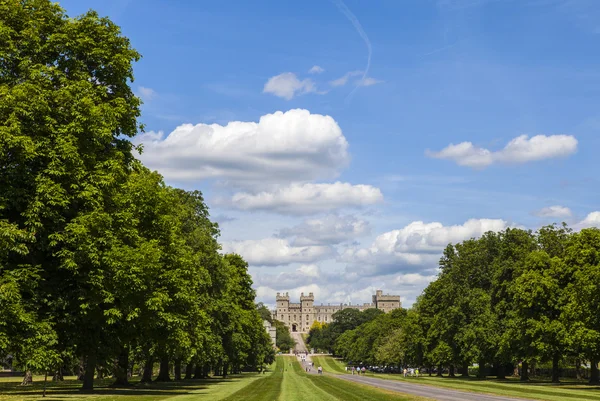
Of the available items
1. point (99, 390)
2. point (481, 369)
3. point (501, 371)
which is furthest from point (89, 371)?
point (501, 371)

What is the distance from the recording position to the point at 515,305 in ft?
252

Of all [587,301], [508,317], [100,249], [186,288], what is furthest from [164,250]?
[508,317]

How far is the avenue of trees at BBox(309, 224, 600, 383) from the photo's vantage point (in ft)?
207

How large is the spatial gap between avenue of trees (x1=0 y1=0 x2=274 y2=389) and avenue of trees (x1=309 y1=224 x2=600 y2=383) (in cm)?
4085

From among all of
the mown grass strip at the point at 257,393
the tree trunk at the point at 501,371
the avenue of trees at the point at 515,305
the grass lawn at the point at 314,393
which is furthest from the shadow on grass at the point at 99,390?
the tree trunk at the point at 501,371

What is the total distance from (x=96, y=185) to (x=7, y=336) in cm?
833

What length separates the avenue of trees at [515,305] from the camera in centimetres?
6307

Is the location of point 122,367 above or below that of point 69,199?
below

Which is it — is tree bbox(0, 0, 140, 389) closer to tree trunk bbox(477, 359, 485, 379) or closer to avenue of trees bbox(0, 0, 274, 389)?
avenue of trees bbox(0, 0, 274, 389)

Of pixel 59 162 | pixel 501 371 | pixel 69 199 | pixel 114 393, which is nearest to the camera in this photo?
pixel 59 162

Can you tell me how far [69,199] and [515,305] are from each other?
2310 inches

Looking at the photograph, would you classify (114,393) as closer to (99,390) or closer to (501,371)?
(99,390)

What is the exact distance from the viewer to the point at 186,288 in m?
46.3

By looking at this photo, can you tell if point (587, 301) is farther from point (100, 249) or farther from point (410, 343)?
point (410, 343)
